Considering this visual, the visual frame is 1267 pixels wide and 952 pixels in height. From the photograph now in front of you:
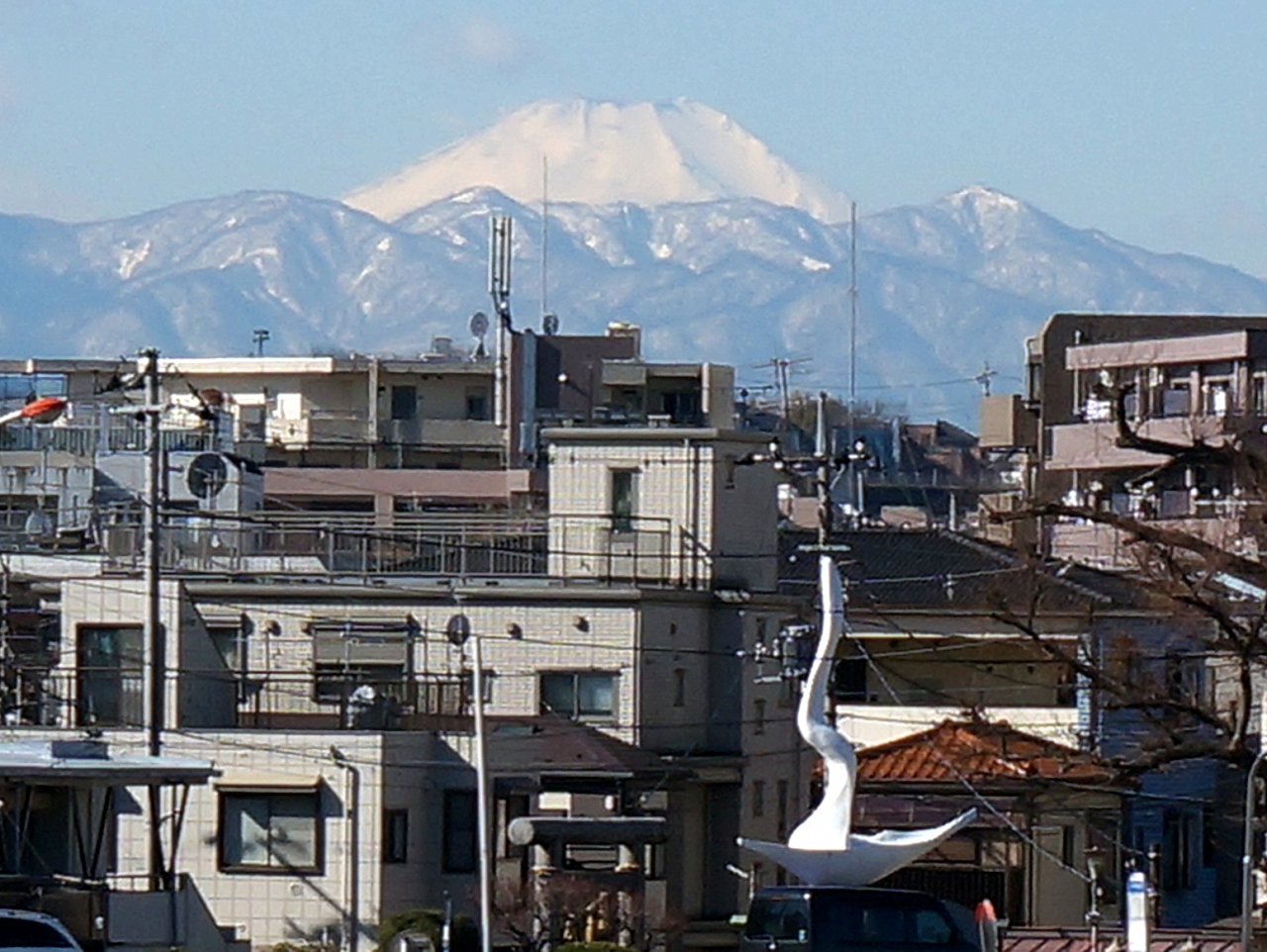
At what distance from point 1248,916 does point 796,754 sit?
16378mm

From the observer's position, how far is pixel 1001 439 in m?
83.1

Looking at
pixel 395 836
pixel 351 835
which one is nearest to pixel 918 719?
pixel 395 836

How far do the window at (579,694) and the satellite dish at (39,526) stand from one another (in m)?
12.2

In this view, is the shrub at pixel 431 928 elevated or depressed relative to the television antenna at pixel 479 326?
depressed

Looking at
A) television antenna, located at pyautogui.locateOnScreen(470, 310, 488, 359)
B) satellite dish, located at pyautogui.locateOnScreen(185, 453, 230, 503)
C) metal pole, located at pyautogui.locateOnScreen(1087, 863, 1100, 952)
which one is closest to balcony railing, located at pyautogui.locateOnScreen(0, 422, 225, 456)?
satellite dish, located at pyautogui.locateOnScreen(185, 453, 230, 503)

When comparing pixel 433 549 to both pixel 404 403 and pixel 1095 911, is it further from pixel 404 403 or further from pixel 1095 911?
pixel 404 403

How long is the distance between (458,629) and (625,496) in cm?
438

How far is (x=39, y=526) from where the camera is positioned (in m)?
59.1

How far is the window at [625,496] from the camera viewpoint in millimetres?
50562

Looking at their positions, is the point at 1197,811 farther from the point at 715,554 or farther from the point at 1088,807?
the point at 715,554

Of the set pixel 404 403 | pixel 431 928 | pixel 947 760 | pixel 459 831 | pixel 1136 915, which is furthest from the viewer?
pixel 404 403

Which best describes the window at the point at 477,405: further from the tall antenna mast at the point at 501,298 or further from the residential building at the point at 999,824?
the residential building at the point at 999,824

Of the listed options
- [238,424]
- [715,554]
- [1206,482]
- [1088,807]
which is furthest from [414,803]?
[238,424]

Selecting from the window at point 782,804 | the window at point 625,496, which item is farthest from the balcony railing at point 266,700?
the window at point 782,804
